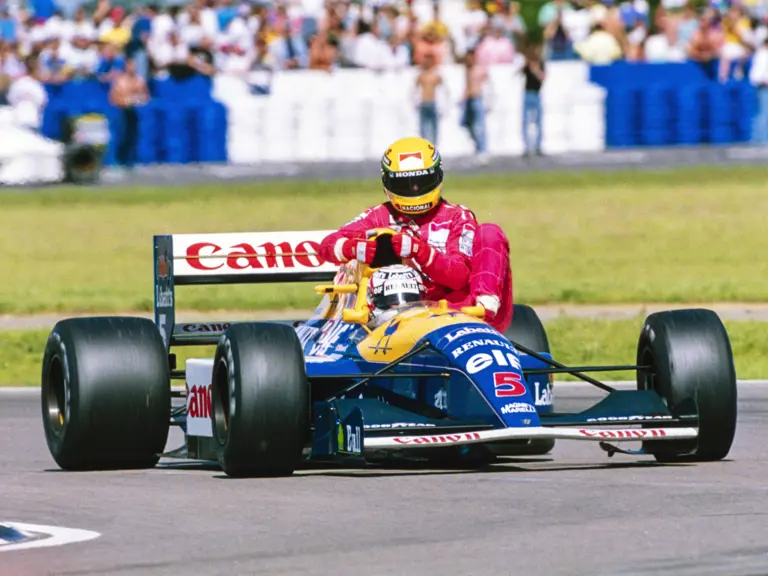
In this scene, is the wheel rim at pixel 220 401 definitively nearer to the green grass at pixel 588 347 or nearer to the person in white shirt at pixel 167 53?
the green grass at pixel 588 347

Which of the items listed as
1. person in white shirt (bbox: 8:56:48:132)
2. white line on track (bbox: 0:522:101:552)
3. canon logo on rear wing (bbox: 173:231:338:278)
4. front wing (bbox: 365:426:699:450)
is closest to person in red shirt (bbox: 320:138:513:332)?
canon logo on rear wing (bbox: 173:231:338:278)

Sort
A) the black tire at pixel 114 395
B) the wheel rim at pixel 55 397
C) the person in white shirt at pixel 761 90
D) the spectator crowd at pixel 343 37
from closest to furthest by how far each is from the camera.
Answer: the black tire at pixel 114 395 < the wheel rim at pixel 55 397 < the person in white shirt at pixel 761 90 < the spectator crowd at pixel 343 37

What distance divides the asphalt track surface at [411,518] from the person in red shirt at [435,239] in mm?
899

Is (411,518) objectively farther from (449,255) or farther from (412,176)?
(412,176)

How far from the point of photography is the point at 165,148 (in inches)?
1422

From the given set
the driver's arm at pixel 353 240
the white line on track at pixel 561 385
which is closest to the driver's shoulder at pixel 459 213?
the driver's arm at pixel 353 240

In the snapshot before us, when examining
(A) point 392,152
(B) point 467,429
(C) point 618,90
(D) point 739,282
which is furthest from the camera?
(C) point 618,90

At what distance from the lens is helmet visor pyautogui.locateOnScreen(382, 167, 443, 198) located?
11.1 meters

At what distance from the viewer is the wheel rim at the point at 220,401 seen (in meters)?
10.1

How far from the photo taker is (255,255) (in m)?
12.4

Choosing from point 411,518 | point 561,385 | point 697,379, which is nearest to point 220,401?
point 411,518

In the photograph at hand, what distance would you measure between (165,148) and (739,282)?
15593 mm

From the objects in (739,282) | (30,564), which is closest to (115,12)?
(739,282)

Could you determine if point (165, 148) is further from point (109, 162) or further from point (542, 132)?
point (542, 132)
